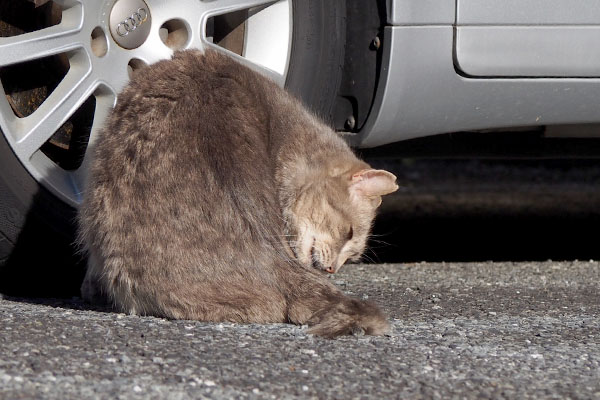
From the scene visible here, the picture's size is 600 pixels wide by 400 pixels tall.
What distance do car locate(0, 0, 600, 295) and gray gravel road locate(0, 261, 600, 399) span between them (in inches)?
17.7

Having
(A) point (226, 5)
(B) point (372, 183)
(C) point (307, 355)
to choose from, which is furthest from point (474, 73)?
(C) point (307, 355)

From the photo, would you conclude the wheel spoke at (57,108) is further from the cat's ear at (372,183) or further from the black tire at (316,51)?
the cat's ear at (372,183)

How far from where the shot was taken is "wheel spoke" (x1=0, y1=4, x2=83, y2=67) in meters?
3.41

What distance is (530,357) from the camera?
9.24 ft

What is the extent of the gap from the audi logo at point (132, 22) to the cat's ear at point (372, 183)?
3.26ft

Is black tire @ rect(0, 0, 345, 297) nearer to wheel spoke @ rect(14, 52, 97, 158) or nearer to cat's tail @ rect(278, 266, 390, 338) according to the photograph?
wheel spoke @ rect(14, 52, 97, 158)

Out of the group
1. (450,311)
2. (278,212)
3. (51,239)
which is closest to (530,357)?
(450,311)

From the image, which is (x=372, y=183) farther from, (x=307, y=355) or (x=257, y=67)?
(x=307, y=355)

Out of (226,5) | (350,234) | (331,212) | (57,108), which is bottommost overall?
(350,234)

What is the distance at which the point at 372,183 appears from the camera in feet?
12.0

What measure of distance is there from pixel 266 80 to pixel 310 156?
34 cm

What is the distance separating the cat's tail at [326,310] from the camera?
2904 millimetres

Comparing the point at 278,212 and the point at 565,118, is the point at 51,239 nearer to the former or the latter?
the point at 278,212

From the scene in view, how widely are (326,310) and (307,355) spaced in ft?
0.97
